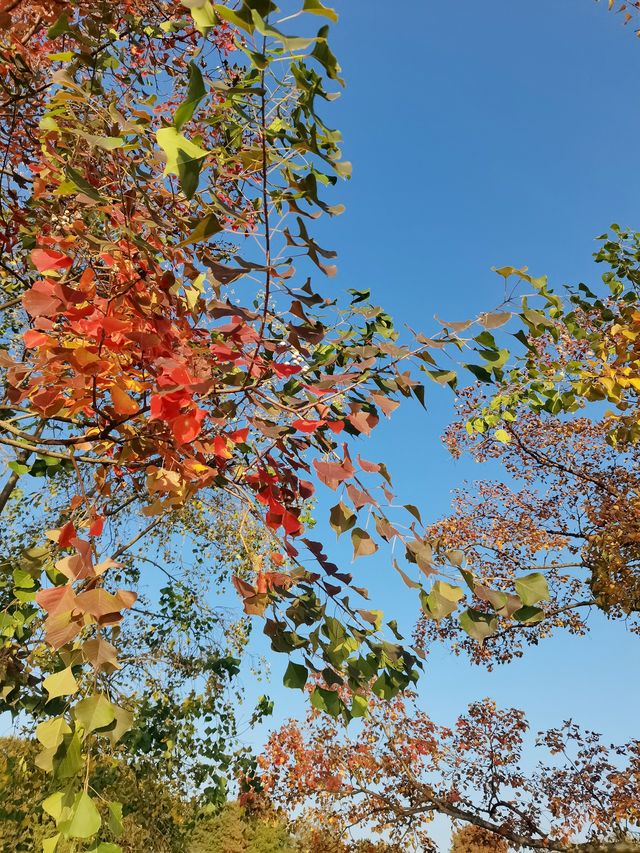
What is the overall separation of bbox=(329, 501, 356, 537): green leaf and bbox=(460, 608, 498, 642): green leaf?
38 centimetres

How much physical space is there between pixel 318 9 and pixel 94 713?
4.69 feet

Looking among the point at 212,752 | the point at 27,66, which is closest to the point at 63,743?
the point at 27,66

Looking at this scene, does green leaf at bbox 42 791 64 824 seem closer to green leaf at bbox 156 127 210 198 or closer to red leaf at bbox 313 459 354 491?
red leaf at bbox 313 459 354 491

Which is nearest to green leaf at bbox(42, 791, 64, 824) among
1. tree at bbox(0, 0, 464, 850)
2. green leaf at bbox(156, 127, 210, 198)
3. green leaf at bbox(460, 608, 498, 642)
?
tree at bbox(0, 0, 464, 850)

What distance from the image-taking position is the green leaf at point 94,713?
133 cm

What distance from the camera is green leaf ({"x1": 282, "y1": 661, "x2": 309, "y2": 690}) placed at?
6.26 feet

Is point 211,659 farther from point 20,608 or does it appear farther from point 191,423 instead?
point 191,423

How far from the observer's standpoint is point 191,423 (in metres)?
1.63

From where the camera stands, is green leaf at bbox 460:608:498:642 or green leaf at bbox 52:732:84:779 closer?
green leaf at bbox 52:732:84:779

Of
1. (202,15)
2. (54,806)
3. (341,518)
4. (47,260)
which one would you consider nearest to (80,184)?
(47,260)

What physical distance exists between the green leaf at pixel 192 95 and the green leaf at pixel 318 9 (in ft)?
0.64

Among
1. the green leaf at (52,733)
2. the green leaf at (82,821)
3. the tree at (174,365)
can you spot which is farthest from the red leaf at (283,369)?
the green leaf at (82,821)

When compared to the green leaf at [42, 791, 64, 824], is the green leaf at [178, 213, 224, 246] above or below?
above

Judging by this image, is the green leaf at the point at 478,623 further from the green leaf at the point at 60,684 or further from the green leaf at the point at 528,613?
the green leaf at the point at 60,684
